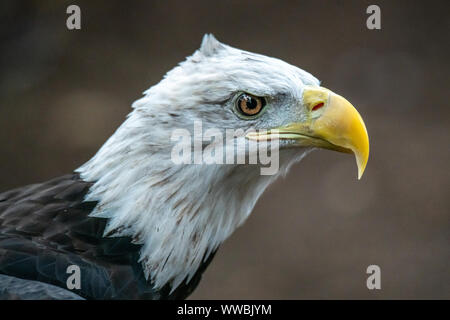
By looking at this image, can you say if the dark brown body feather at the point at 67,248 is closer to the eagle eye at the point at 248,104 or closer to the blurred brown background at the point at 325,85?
the eagle eye at the point at 248,104

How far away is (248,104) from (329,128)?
35cm

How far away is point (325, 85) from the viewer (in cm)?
852

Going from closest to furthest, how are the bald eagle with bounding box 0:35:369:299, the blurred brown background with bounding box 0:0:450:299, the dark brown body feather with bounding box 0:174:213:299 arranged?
the dark brown body feather with bounding box 0:174:213:299 < the bald eagle with bounding box 0:35:369:299 < the blurred brown background with bounding box 0:0:450:299

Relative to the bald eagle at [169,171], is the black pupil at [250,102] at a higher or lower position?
higher

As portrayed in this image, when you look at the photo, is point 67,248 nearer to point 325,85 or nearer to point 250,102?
point 250,102

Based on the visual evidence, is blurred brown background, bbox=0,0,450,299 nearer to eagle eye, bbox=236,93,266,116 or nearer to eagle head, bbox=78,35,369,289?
eagle head, bbox=78,35,369,289

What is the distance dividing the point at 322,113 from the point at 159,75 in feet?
19.8

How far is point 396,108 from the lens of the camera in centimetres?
852

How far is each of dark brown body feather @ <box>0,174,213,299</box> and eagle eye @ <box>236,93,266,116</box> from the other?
0.72 meters

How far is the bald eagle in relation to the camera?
9.32ft

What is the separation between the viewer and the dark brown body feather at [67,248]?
8.93 ft

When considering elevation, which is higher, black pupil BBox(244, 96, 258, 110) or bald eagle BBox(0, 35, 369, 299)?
black pupil BBox(244, 96, 258, 110)

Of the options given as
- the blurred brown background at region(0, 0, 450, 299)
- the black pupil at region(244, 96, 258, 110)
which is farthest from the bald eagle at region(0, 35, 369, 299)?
the blurred brown background at region(0, 0, 450, 299)

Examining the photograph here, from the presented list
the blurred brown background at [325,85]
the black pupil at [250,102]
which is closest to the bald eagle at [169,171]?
the black pupil at [250,102]
